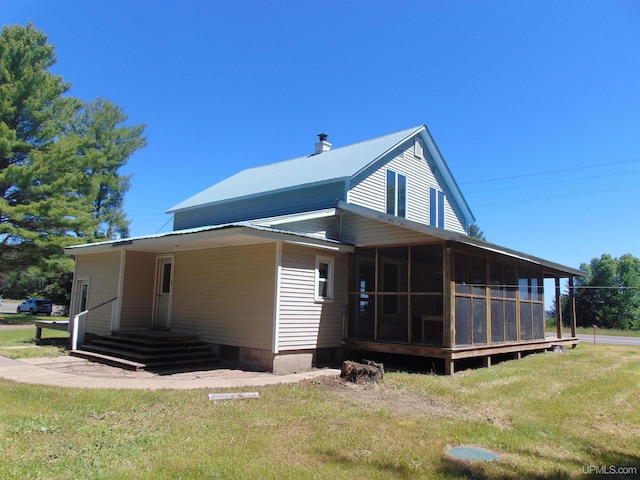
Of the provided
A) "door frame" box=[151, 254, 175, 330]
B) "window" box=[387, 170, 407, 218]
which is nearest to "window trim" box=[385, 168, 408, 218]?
"window" box=[387, 170, 407, 218]

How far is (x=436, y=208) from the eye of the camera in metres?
19.3

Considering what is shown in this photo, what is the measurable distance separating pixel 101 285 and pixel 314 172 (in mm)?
8112

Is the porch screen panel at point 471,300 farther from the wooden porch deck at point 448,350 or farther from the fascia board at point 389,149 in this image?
the fascia board at point 389,149

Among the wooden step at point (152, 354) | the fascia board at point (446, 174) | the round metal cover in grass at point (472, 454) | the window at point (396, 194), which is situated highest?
the fascia board at point (446, 174)

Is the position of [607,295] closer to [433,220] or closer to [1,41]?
[433,220]

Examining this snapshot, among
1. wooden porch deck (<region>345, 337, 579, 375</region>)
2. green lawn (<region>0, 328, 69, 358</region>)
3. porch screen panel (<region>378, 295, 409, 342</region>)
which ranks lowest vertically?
green lawn (<region>0, 328, 69, 358</region>)

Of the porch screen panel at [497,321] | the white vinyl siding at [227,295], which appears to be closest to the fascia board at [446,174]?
the porch screen panel at [497,321]

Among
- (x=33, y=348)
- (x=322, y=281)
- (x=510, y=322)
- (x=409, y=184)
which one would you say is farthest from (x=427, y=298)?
(x=33, y=348)

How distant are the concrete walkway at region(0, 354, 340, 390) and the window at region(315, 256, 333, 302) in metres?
1.95

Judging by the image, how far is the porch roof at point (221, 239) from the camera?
10092mm

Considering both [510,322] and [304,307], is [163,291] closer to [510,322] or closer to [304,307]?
[304,307]

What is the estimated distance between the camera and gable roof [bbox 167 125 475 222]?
15.7 meters

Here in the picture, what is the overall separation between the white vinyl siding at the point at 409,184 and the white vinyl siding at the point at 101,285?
7769 mm

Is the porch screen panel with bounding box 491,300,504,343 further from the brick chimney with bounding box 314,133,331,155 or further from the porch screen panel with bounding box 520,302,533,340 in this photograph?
the brick chimney with bounding box 314,133,331,155
